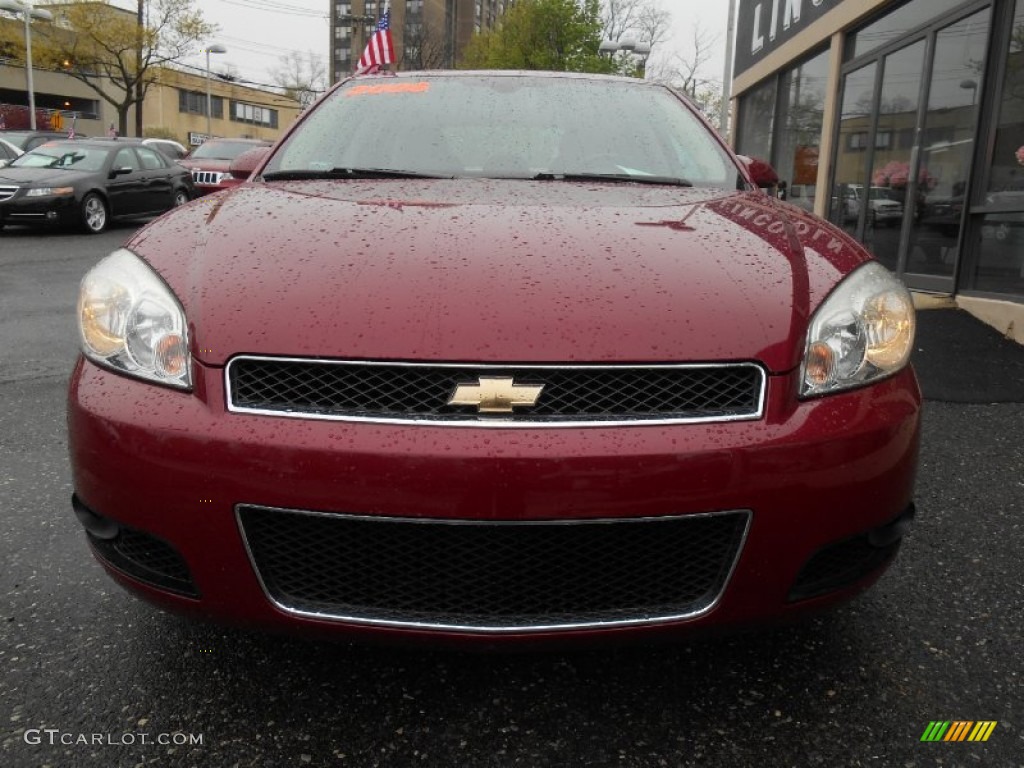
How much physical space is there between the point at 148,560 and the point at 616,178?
163 centimetres

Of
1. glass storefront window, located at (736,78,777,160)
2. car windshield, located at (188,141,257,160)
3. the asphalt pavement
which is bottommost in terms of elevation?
the asphalt pavement

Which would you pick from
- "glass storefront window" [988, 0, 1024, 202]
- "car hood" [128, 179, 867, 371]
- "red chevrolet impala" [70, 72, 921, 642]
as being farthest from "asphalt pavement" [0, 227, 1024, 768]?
"glass storefront window" [988, 0, 1024, 202]

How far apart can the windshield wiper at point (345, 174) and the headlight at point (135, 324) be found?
30.9 inches

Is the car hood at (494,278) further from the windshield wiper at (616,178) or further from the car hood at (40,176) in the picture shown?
the car hood at (40,176)

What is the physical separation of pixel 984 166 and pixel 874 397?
5563 mm

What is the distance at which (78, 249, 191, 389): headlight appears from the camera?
1.55 meters

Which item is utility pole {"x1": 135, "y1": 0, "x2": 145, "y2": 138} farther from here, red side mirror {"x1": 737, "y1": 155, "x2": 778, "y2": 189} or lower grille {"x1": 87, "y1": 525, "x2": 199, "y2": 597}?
lower grille {"x1": 87, "y1": 525, "x2": 199, "y2": 597}

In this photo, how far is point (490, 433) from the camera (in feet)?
4.57

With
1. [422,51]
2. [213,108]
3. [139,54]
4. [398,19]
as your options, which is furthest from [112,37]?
[398,19]

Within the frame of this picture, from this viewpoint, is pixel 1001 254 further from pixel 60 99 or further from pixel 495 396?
pixel 60 99

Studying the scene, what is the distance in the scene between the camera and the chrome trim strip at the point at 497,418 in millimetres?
1407

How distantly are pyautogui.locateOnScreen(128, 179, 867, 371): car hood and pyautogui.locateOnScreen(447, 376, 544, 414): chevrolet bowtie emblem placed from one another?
5 cm

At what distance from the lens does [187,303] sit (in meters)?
1.58

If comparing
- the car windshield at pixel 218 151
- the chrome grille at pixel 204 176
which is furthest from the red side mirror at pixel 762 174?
the car windshield at pixel 218 151
